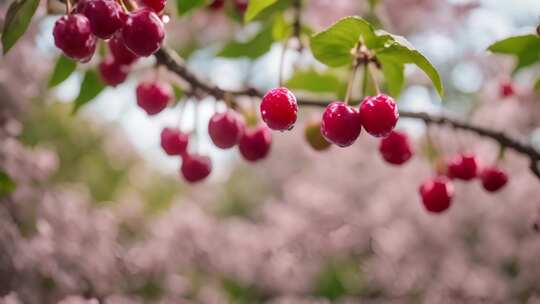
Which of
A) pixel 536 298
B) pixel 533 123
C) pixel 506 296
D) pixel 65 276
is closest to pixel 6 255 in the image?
pixel 65 276

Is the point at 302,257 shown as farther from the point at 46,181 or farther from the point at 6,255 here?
the point at 6,255

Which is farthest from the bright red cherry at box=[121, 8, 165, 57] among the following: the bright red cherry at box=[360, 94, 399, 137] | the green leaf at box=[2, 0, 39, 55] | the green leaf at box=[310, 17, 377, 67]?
the bright red cherry at box=[360, 94, 399, 137]

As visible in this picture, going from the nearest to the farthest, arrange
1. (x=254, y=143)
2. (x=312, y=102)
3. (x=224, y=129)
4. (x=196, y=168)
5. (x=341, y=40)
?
(x=341, y=40) < (x=312, y=102) < (x=224, y=129) < (x=254, y=143) < (x=196, y=168)

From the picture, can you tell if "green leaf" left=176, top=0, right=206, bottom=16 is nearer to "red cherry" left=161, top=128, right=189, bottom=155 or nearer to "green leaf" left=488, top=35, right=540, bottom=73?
"red cherry" left=161, top=128, right=189, bottom=155

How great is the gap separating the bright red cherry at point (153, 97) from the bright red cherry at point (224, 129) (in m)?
0.19

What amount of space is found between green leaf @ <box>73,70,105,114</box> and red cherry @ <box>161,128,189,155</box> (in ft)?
0.83

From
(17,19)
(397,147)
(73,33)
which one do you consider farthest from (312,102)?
(17,19)

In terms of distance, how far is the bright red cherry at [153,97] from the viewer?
72.2 inches

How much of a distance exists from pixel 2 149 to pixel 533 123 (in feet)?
12.2

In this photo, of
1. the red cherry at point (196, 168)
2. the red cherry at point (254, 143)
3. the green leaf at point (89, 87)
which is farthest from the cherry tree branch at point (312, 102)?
the green leaf at point (89, 87)

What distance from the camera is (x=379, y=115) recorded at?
132 cm

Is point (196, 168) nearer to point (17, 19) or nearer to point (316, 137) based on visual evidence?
point (316, 137)

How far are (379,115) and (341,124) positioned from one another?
84 mm

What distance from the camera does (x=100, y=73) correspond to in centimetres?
190
